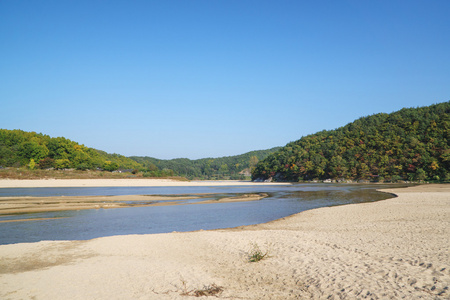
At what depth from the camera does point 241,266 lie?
11164mm

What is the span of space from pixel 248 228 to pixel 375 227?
8095 mm

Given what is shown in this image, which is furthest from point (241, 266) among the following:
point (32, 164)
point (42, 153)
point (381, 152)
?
point (42, 153)

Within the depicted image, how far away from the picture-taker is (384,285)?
8070mm

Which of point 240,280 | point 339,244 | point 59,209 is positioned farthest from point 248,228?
point 59,209

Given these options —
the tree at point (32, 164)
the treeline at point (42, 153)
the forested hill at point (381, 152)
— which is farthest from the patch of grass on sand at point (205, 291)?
the tree at point (32, 164)

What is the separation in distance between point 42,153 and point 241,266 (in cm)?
12672

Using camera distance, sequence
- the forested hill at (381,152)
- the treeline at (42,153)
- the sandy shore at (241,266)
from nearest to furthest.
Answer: the sandy shore at (241,266) → the forested hill at (381,152) → the treeline at (42,153)

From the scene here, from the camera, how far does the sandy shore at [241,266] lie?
8.27m

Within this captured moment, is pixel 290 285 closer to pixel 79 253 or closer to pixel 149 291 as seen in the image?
pixel 149 291

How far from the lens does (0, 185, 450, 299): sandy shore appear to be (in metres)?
8.27

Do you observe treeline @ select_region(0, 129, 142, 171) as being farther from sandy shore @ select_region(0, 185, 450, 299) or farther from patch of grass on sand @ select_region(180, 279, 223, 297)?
patch of grass on sand @ select_region(180, 279, 223, 297)

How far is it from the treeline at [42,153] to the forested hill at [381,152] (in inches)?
3564

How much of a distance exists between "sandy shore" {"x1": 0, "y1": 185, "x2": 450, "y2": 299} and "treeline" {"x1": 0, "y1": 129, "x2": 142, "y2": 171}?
4127 inches

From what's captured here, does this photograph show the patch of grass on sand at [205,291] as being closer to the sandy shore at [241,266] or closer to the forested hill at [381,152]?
the sandy shore at [241,266]
